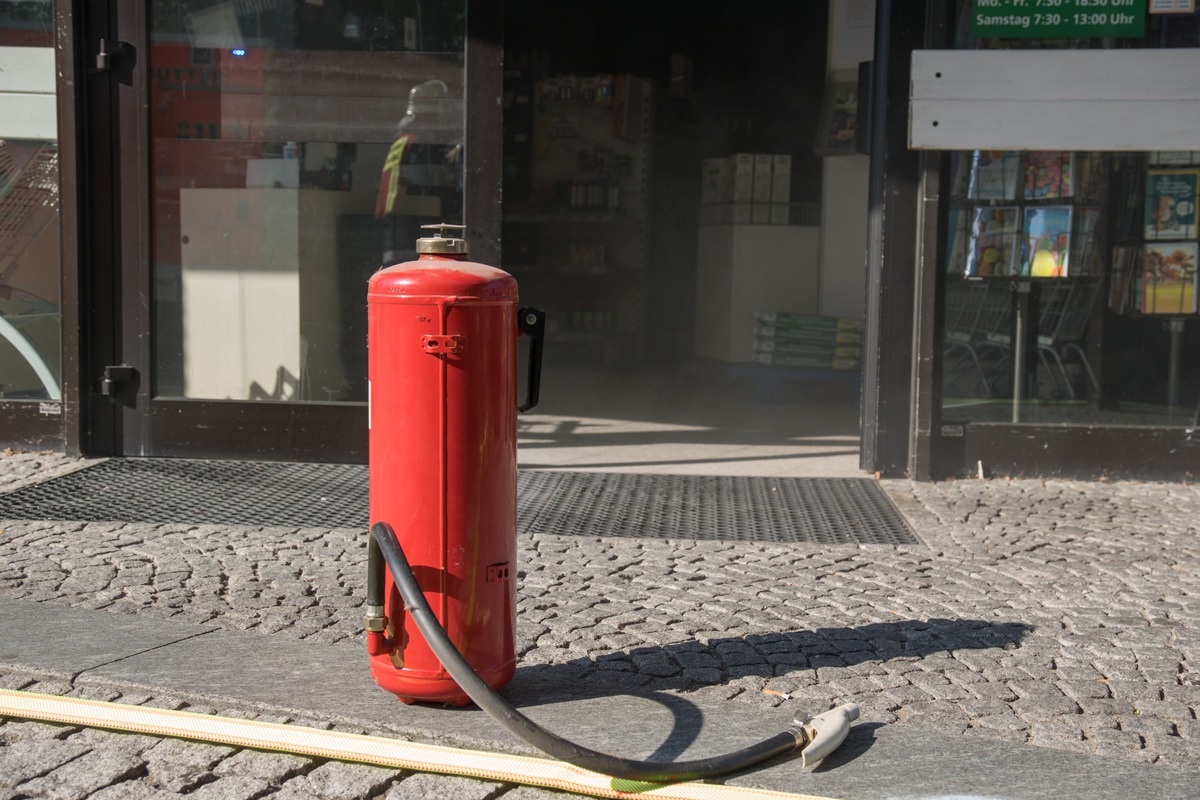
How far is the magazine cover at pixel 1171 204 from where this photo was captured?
633cm

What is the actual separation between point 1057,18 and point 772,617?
3.65 meters

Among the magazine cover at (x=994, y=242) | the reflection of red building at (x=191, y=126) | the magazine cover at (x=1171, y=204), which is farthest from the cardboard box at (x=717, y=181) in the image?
the reflection of red building at (x=191, y=126)

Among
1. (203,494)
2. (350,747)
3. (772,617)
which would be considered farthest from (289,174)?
(350,747)

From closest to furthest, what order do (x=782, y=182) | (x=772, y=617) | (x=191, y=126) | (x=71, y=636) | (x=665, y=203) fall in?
(x=71, y=636) → (x=772, y=617) → (x=191, y=126) → (x=782, y=182) → (x=665, y=203)

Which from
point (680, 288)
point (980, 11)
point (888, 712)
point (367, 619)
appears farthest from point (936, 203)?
point (680, 288)

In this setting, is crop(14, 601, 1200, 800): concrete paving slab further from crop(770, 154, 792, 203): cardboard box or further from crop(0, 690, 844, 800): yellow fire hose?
crop(770, 154, 792, 203): cardboard box

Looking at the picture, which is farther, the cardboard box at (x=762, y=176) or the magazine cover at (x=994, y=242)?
the cardboard box at (x=762, y=176)

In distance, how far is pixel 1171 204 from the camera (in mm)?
6383

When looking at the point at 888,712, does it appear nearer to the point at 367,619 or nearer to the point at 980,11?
the point at 367,619

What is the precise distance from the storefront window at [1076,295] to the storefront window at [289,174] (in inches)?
102

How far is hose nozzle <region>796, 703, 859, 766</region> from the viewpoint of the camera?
2943 millimetres

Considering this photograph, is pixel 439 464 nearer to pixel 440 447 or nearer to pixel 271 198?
pixel 440 447

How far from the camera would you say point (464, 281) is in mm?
3137

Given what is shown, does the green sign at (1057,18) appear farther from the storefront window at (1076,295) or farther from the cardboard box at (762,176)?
the cardboard box at (762,176)
